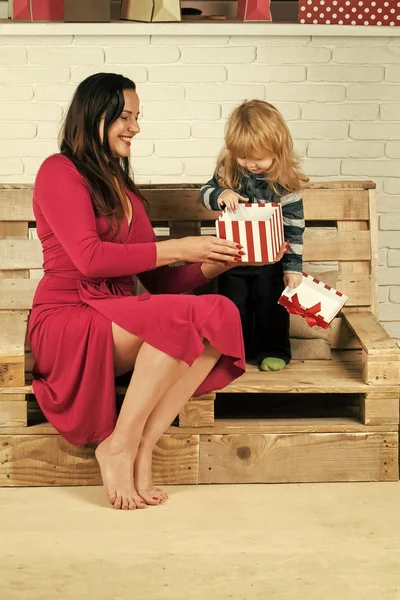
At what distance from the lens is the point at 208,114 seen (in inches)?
148

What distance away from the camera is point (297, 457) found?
2912mm

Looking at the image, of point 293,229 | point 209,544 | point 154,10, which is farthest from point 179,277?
point 154,10

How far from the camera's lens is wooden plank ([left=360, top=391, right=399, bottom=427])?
2896 mm

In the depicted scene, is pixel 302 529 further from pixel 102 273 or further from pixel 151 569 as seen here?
pixel 102 273

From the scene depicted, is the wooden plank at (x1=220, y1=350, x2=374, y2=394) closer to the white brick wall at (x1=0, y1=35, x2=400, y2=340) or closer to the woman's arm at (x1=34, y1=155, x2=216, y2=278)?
the woman's arm at (x1=34, y1=155, x2=216, y2=278)

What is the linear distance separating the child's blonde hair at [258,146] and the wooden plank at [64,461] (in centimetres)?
81

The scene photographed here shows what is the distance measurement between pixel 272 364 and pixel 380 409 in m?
0.35

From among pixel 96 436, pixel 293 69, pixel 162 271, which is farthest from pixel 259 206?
pixel 293 69

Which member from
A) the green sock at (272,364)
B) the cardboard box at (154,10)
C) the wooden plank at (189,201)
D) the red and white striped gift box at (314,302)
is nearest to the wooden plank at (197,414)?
the green sock at (272,364)

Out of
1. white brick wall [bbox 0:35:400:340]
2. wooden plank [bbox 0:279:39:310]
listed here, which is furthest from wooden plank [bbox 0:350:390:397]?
white brick wall [bbox 0:35:400:340]

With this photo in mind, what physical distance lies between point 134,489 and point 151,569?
0.43 metres

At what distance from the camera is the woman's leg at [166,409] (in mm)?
2766

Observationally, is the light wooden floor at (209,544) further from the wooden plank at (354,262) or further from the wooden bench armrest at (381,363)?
the wooden plank at (354,262)

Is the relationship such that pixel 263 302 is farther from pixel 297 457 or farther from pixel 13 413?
pixel 13 413
